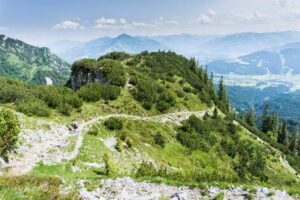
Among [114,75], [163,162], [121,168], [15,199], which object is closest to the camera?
[15,199]

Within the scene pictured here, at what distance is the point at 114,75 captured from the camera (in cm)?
7575

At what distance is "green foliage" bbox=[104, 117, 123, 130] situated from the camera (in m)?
47.7

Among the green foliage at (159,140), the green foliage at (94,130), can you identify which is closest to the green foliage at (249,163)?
the green foliage at (159,140)

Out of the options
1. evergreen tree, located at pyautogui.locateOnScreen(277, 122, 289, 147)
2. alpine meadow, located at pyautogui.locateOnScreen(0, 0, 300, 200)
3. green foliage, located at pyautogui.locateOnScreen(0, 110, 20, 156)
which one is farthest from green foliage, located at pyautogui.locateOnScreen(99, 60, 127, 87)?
evergreen tree, located at pyautogui.locateOnScreen(277, 122, 289, 147)

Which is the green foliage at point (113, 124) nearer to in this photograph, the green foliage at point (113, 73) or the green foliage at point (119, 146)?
the green foliage at point (119, 146)

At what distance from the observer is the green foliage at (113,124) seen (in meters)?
47.7

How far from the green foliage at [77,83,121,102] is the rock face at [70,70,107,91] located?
447 inches

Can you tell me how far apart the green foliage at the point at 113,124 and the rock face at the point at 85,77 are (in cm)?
2835

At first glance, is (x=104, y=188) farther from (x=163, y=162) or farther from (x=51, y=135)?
(x=163, y=162)

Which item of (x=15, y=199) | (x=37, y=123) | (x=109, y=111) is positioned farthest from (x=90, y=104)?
(x=15, y=199)

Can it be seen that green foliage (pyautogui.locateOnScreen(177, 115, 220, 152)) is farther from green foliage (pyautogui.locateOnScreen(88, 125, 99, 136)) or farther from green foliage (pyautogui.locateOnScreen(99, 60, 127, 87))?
green foliage (pyautogui.locateOnScreen(88, 125, 99, 136))

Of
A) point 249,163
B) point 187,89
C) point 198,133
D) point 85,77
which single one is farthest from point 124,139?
point 187,89

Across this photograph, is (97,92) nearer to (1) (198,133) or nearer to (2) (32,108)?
(2) (32,108)

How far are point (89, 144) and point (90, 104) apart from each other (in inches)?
732
